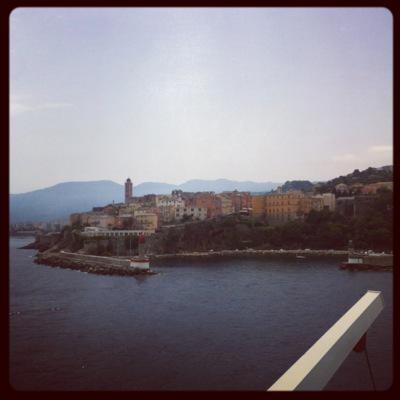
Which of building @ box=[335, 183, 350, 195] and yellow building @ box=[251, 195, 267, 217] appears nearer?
yellow building @ box=[251, 195, 267, 217]

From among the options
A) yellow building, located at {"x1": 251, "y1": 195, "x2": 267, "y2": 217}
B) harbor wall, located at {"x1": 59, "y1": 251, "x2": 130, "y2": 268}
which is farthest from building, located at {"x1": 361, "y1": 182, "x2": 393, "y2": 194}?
harbor wall, located at {"x1": 59, "y1": 251, "x2": 130, "y2": 268}

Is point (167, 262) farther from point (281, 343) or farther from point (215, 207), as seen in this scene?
point (281, 343)

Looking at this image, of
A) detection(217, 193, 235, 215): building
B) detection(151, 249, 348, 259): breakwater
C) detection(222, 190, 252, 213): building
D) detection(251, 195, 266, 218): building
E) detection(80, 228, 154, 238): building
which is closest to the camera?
detection(151, 249, 348, 259): breakwater

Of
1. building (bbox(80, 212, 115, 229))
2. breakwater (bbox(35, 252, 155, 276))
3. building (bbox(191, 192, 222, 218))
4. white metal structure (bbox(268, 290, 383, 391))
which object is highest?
building (bbox(191, 192, 222, 218))

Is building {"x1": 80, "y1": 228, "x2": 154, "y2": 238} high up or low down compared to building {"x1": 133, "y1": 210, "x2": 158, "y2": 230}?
down

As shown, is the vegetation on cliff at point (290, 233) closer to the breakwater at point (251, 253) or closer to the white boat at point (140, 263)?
the breakwater at point (251, 253)

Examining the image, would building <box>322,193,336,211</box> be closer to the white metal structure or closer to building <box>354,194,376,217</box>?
building <box>354,194,376,217</box>
